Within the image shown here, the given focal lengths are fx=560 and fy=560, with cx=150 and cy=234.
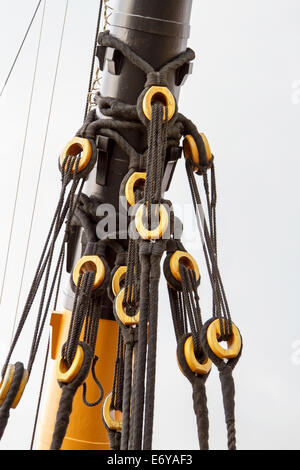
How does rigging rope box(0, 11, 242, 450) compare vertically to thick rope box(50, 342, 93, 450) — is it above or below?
above

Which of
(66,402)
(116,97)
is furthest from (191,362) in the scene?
(116,97)

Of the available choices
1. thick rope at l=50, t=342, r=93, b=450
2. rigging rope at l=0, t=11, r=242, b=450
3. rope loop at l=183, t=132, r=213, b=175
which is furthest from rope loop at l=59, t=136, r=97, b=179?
thick rope at l=50, t=342, r=93, b=450

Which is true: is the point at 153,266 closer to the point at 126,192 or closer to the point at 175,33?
the point at 126,192

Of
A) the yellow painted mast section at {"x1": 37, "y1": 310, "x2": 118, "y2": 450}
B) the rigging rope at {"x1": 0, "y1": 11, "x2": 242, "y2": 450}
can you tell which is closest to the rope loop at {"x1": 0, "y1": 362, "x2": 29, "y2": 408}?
the rigging rope at {"x1": 0, "y1": 11, "x2": 242, "y2": 450}

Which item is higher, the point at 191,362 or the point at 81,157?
the point at 81,157

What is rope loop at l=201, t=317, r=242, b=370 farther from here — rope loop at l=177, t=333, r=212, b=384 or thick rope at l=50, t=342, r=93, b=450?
A: thick rope at l=50, t=342, r=93, b=450

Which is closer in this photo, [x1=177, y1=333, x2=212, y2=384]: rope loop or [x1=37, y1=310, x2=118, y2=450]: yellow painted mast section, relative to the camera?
[x1=177, y1=333, x2=212, y2=384]: rope loop

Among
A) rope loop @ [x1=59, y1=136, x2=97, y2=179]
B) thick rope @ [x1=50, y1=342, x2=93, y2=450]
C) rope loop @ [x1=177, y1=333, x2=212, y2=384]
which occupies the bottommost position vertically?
thick rope @ [x1=50, y1=342, x2=93, y2=450]

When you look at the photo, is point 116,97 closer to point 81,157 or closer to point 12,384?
point 81,157

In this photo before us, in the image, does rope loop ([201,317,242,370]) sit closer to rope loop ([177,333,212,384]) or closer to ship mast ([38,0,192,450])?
rope loop ([177,333,212,384])

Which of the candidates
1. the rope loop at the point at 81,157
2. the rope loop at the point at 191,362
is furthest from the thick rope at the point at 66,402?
the rope loop at the point at 81,157
